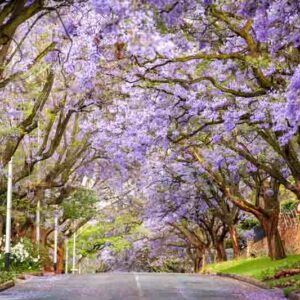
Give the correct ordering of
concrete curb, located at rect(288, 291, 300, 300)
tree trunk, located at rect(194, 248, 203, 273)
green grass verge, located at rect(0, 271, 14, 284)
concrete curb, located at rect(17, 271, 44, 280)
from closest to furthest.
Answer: concrete curb, located at rect(288, 291, 300, 300)
green grass verge, located at rect(0, 271, 14, 284)
concrete curb, located at rect(17, 271, 44, 280)
tree trunk, located at rect(194, 248, 203, 273)

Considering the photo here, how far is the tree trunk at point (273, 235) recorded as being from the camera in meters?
27.5

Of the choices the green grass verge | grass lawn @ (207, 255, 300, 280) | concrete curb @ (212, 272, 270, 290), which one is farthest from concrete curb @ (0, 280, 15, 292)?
grass lawn @ (207, 255, 300, 280)

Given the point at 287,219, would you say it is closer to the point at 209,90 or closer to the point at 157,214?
the point at 157,214

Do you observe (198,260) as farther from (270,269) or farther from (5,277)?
(5,277)

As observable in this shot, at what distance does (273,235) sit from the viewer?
27.8m

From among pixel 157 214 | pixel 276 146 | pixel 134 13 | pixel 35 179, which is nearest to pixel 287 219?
pixel 157 214

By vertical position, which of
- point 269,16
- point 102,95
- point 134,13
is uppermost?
point 102,95

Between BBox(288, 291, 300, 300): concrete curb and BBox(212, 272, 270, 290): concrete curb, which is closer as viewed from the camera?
BBox(288, 291, 300, 300): concrete curb

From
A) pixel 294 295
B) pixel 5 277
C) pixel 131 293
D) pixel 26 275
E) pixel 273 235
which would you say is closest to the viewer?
pixel 294 295

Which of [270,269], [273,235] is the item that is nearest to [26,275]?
[270,269]

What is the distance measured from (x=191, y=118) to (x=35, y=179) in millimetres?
11902

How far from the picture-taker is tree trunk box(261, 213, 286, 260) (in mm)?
27469

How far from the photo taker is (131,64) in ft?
51.8

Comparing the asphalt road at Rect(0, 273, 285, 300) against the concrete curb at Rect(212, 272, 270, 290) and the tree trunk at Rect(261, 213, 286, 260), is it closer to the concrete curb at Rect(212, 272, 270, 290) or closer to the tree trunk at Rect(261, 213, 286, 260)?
the concrete curb at Rect(212, 272, 270, 290)
